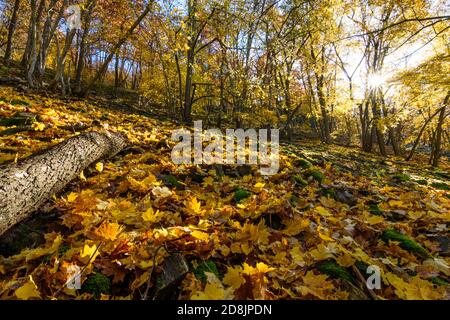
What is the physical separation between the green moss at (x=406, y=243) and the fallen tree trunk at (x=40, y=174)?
321 cm

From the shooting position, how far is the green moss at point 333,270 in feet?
6.34

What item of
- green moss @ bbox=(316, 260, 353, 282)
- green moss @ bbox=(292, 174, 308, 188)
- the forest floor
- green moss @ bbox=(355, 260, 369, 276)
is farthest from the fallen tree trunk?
green moss @ bbox=(292, 174, 308, 188)

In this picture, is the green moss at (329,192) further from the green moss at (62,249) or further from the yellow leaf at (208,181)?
the green moss at (62,249)

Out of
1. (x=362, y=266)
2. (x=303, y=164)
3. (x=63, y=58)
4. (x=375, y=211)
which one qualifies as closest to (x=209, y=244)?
(x=362, y=266)

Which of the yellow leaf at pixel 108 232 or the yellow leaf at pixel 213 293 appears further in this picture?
the yellow leaf at pixel 108 232

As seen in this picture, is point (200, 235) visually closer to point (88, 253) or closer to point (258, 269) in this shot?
point (258, 269)

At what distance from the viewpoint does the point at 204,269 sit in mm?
1872

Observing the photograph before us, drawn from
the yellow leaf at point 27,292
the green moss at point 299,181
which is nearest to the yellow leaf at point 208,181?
the green moss at point 299,181

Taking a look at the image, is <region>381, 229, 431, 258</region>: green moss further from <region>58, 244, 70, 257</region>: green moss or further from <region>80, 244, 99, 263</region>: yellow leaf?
<region>58, 244, 70, 257</region>: green moss

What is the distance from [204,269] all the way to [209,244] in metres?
0.23

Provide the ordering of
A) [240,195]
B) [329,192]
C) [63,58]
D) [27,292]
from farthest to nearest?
[63,58] < [329,192] < [240,195] < [27,292]

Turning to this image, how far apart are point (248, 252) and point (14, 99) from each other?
22.7 ft

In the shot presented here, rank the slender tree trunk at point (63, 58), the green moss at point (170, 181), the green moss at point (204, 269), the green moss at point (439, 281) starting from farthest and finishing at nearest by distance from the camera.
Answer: the slender tree trunk at point (63, 58)
the green moss at point (170, 181)
the green moss at point (439, 281)
the green moss at point (204, 269)
